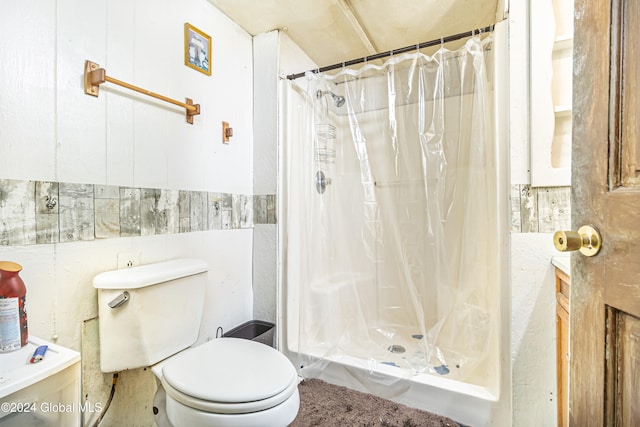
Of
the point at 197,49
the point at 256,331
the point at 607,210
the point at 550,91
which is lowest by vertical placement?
the point at 256,331

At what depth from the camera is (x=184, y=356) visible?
1078 millimetres

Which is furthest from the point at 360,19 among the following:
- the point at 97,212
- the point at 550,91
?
the point at 97,212

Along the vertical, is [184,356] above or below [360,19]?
below

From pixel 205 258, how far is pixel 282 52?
1330mm

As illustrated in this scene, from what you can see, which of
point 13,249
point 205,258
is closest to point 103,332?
point 13,249

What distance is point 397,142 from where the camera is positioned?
5.27 ft

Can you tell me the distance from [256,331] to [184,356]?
0.76m

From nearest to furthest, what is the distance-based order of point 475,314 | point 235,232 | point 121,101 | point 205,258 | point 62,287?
point 62,287 < point 121,101 < point 475,314 < point 205,258 < point 235,232

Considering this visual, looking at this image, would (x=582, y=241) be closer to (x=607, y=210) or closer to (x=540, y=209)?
(x=607, y=210)

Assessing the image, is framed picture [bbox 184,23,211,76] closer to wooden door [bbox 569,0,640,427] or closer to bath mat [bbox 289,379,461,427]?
wooden door [bbox 569,0,640,427]

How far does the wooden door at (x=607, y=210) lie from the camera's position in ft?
1.51

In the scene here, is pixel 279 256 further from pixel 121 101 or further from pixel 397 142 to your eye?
pixel 121 101

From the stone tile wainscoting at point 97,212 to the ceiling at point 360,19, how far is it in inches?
41.7

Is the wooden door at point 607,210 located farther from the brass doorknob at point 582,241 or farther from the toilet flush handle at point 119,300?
the toilet flush handle at point 119,300
